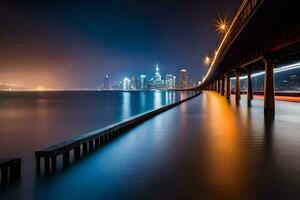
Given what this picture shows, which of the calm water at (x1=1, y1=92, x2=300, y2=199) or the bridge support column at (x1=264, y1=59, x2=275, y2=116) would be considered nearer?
the calm water at (x1=1, y1=92, x2=300, y2=199)

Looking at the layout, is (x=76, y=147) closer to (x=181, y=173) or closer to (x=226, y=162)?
(x=181, y=173)

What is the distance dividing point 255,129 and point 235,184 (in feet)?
42.6

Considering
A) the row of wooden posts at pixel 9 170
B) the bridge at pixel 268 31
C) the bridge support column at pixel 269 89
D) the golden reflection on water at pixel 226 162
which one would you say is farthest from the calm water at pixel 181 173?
the bridge support column at pixel 269 89

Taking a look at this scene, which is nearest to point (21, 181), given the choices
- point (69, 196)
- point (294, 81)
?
point (69, 196)

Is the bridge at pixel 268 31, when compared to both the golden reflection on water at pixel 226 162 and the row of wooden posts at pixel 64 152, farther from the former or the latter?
the row of wooden posts at pixel 64 152

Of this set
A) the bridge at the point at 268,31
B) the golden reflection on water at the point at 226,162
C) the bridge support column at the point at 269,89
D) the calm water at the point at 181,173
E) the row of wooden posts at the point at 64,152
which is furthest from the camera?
the bridge support column at the point at 269,89

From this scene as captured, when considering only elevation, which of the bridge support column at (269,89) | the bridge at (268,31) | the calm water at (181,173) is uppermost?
the bridge at (268,31)

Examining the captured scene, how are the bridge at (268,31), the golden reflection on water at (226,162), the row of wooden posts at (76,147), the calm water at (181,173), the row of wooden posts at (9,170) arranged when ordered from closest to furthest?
the calm water at (181,173) < the golden reflection on water at (226,162) < the row of wooden posts at (9,170) < the row of wooden posts at (76,147) < the bridge at (268,31)

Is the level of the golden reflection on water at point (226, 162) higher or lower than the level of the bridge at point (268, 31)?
lower

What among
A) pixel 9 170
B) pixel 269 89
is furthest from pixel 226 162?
pixel 269 89

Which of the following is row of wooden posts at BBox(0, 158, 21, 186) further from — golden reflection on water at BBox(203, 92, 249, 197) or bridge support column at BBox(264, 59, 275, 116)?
bridge support column at BBox(264, 59, 275, 116)

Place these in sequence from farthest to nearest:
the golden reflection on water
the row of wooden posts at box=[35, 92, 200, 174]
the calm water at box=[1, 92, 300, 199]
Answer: the row of wooden posts at box=[35, 92, 200, 174]
the golden reflection on water
the calm water at box=[1, 92, 300, 199]

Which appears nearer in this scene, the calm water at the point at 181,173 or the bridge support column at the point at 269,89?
the calm water at the point at 181,173

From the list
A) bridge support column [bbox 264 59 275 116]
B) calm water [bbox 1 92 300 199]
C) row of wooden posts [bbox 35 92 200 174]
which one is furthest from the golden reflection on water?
bridge support column [bbox 264 59 275 116]
